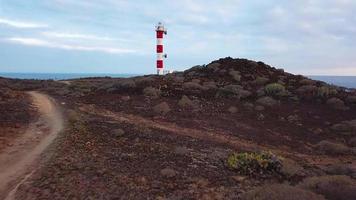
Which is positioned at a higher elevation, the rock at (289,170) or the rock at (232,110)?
the rock at (232,110)

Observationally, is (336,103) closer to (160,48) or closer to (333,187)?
(333,187)

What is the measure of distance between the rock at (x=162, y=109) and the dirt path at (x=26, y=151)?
544cm

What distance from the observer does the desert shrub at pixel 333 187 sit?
1123 centimetres

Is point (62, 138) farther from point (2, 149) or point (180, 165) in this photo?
point (180, 165)

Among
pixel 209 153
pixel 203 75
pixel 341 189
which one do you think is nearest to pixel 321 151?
pixel 209 153

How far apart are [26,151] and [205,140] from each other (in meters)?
7.29

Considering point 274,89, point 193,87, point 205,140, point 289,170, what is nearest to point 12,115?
point 205,140

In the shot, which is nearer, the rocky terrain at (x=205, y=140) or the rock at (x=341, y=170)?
the rocky terrain at (x=205, y=140)

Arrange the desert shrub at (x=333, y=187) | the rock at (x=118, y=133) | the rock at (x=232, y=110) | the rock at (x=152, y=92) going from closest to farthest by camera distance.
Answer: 1. the desert shrub at (x=333, y=187)
2. the rock at (x=118, y=133)
3. the rock at (x=232, y=110)
4. the rock at (x=152, y=92)

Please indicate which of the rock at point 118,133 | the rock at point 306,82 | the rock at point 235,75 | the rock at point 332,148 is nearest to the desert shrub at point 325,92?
the rock at point 306,82

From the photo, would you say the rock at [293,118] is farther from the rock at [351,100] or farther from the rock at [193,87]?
the rock at [193,87]

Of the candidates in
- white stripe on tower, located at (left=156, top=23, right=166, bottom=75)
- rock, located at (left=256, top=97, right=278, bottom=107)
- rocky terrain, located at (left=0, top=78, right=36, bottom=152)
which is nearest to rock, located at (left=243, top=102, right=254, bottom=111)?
rock, located at (left=256, top=97, right=278, bottom=107)

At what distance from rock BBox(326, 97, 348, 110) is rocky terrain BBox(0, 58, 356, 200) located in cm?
6

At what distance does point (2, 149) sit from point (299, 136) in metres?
14.4
